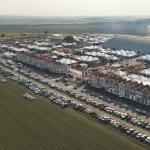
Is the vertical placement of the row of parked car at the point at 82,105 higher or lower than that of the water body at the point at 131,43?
lower

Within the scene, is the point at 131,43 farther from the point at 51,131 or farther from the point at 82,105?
the point at 51,131

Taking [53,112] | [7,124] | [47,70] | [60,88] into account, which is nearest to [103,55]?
[47,70]

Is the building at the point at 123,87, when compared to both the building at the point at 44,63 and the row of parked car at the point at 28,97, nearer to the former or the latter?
the building at the point at 44,63

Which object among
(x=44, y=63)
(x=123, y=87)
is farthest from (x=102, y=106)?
(x=44, y=63)

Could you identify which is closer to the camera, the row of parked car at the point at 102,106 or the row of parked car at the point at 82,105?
the row of parked car at the point at 82,105

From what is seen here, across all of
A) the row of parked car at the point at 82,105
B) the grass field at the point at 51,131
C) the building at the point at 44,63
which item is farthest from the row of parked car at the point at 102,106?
the building at the point at 44,63

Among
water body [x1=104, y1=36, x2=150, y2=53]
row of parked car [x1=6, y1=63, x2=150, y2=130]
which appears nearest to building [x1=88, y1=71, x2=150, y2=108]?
row of parked car [x1=6, y1=63, x2=150, y2=130]

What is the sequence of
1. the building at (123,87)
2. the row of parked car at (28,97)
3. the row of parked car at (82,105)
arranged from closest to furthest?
1. the row of parked car at (82,105)
2. the building at (123,87)
3. the row of parked car at (28,97)

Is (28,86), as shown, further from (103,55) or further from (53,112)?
(103,55)

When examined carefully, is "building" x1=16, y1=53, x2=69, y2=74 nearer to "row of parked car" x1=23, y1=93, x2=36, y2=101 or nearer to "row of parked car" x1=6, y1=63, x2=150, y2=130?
"row of parked car" x1=6, y1=63, x2=150, y2=130
